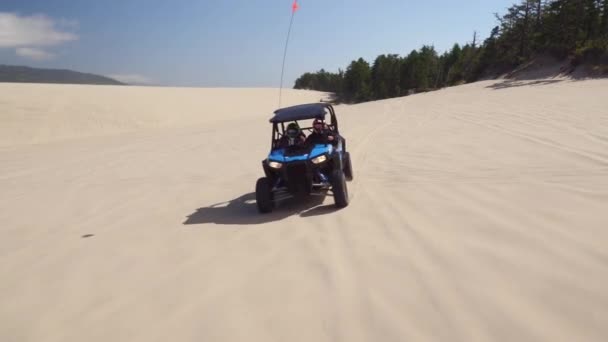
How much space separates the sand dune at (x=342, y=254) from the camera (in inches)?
Result: 94.6

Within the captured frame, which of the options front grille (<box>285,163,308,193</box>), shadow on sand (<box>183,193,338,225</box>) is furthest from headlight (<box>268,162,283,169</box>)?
shadow on sand (<box>183,193,338,225</box>)

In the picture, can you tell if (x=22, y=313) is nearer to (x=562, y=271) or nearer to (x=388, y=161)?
(x=562, y=271)

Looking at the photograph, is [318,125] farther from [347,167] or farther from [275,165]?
[275,165]

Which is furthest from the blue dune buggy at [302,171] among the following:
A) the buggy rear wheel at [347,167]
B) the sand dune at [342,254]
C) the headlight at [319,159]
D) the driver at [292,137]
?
the buggy rear wheel at [347,167]

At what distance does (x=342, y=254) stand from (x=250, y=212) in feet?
7.58

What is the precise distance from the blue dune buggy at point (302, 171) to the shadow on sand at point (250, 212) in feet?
0.50

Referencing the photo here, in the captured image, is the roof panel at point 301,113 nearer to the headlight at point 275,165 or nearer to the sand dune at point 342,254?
the headlight at point 275,165

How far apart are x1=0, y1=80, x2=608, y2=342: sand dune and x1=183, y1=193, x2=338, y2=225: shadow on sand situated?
5 centimetres

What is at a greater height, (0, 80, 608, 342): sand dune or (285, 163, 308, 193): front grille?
(285, 163, 308, 193): front grille

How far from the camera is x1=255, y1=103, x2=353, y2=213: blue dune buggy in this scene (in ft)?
15.9

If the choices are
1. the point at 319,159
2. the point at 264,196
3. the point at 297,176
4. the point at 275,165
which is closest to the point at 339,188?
the point at 319,159

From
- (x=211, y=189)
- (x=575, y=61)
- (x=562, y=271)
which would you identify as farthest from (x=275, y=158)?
(x=575, y=61)

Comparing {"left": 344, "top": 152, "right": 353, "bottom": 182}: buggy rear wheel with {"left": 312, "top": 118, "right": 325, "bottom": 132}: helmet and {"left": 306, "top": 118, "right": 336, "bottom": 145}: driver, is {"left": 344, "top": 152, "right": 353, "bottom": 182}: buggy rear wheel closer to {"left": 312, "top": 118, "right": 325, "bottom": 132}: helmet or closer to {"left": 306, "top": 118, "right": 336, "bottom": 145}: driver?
{"left": 306, "top": 118, "right": 336, "bottom": 145}: driver

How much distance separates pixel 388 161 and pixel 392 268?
4837 mm
